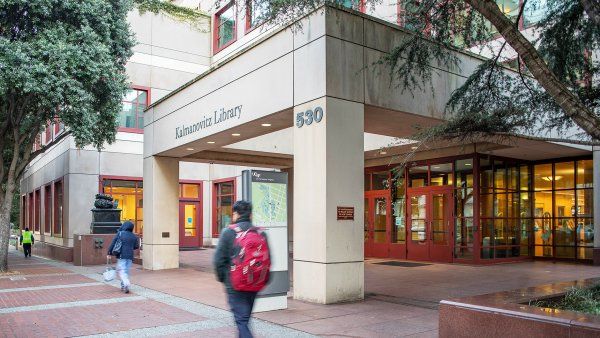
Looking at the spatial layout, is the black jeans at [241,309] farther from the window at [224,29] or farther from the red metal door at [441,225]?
the window at [224,29]

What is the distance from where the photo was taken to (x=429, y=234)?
59.4 feet

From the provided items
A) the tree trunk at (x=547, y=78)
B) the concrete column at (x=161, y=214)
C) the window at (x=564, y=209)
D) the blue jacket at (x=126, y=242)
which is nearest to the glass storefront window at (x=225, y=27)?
the concrete column at (x=161, y=214)

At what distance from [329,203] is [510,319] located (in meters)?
4.75

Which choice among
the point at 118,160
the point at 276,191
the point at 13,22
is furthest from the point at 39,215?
the point at 276,191

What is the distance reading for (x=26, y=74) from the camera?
1462 centimetres

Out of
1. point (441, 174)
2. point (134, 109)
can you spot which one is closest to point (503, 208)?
point (441, 174)

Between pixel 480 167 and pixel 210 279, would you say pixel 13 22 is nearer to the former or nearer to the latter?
pixel 210 279

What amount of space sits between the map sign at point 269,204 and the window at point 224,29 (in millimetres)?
19144

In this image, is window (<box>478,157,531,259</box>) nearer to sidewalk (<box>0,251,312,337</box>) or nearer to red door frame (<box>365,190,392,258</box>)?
red door frame (<box>365,190,392,258</box>)

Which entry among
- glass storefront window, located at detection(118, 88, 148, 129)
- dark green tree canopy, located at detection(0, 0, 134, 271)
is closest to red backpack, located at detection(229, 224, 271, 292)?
dark green tree canopy, located at detection(0, 0, 134, 271)

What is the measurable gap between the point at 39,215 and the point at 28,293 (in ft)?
70.1

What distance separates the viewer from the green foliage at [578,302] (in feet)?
21.6

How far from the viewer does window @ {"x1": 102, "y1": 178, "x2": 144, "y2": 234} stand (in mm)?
25453

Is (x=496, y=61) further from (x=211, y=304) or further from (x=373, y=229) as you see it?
(x=373, y=229)
